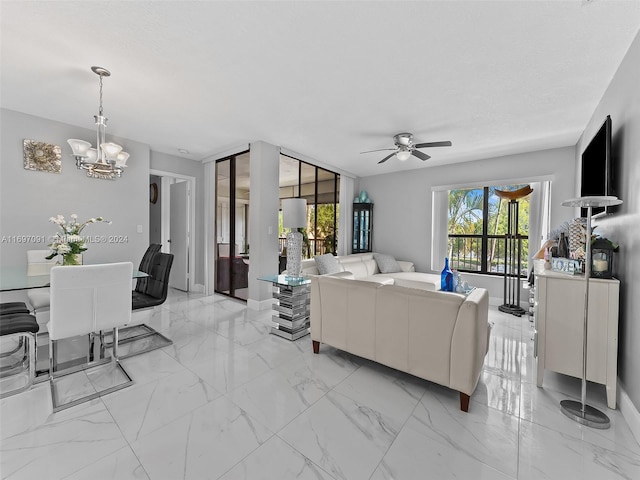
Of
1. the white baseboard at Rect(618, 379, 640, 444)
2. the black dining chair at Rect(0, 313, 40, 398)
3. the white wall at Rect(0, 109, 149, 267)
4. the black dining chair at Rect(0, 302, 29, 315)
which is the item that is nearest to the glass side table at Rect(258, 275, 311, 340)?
the black dining chair at Rect(0, 313, 40, 398)

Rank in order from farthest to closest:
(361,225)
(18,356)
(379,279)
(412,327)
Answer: (361,225) → (379,279) → (18,356) → (412,327)

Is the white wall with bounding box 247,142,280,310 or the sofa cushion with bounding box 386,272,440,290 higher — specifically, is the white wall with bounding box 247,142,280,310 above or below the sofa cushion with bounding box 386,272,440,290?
above

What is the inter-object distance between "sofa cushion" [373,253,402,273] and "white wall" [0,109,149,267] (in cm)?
408

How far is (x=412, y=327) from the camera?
1985mm

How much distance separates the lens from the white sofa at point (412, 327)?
5.86 ft

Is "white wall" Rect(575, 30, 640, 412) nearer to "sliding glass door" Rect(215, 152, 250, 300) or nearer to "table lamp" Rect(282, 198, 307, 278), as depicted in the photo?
"table lamp" Rect(282, 198, 307, 278)

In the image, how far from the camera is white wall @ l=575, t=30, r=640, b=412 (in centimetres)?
172

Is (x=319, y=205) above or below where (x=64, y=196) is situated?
above

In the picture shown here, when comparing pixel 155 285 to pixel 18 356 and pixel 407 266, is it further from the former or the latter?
pixel 407 266

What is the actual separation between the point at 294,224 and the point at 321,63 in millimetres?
1725

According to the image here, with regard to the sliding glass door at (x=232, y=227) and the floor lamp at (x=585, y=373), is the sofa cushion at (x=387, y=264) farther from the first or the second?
the floor lamp at (x=585, y=373)

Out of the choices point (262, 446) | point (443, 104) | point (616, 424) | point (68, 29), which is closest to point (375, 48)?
point (443, 104)

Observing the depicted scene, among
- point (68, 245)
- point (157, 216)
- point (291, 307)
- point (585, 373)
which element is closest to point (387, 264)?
point (291, 307)

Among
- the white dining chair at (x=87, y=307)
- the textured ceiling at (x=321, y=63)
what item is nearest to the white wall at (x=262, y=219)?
the textured ceiling at (x=321, y=63)
